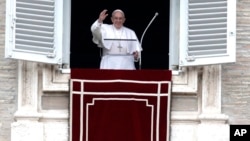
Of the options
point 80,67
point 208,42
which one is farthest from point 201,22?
point 80,67

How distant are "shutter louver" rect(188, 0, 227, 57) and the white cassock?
657mm

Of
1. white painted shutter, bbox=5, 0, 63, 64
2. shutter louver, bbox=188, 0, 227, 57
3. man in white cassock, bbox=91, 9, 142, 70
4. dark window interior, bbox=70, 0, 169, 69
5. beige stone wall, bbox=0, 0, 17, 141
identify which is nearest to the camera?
white painted shutter, bbox=5, 0, 63, 64

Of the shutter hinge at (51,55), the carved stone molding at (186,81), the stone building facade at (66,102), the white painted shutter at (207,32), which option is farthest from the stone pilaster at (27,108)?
the white painted shutter at (207,32)

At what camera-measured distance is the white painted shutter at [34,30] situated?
19.7 meters

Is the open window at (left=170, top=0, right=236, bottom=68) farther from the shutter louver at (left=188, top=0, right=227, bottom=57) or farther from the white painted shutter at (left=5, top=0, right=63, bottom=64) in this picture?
the white painted shutter at (left=5, top=0, right=63, bottom=64)

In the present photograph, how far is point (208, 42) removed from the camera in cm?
1981

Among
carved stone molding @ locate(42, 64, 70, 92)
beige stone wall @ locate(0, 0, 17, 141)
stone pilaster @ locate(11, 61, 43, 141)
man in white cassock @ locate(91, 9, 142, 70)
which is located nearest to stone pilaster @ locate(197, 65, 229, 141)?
man in white cassock @ locate(91, 9, 142, 70)

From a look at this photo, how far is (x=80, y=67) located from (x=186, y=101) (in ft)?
4.26

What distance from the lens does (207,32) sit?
1983 centimetres

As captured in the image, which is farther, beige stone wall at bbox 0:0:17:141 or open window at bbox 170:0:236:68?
beige stone wall at bbox 0:0:17:141

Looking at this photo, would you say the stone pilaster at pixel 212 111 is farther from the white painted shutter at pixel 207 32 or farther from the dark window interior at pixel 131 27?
the dark window interior at pixel 131 27

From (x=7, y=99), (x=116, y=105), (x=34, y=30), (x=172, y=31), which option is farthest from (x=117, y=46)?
(x=7, y=99)

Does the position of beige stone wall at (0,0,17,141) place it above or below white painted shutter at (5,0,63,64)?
below

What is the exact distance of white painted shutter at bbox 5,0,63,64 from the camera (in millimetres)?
19656
